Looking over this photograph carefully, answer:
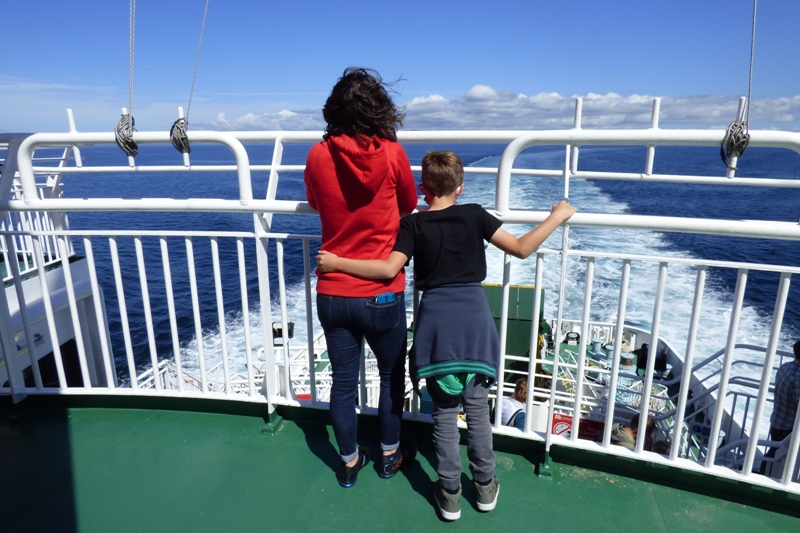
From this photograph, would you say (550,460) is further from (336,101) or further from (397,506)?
(336,101)

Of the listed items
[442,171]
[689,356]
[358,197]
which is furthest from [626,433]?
[358,197]

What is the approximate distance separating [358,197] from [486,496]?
4.36 ft

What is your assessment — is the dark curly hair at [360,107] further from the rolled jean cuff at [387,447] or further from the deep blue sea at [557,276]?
the deep blue sea at [557,276]

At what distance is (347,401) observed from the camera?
85.8 inches

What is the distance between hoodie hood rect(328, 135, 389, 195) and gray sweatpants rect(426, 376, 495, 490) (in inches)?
32.0

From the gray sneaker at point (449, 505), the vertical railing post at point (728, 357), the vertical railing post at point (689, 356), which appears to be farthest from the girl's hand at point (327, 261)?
the vertical railing post at point (728, 357)

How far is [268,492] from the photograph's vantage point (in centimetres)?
223

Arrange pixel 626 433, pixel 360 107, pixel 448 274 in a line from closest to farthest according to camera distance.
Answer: pixel 360 107, pixel 448 274, pixel 626 433

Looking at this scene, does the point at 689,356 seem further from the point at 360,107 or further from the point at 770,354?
the point at 360,107

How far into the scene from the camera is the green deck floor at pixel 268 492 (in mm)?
2059

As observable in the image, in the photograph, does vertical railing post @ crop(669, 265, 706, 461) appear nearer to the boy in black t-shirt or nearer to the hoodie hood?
the boy in black t-shirt

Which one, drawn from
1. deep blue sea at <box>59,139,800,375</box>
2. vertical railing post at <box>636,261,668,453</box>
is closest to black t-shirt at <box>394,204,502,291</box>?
vertical railing post at <box>636,261,668,453</box>

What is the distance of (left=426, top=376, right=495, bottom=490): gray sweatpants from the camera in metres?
1.99

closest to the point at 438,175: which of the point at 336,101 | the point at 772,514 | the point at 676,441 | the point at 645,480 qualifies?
the point at 336,101
